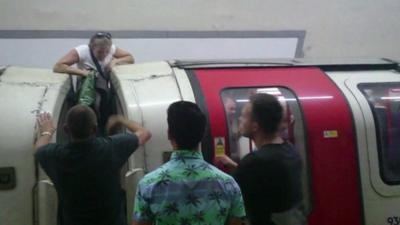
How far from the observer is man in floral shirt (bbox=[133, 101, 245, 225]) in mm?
1577

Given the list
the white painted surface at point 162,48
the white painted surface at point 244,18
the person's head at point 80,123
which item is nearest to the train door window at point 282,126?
the person's head at point 80,123

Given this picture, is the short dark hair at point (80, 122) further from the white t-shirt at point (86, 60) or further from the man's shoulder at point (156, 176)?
the white t-shirt at point (86, 60)

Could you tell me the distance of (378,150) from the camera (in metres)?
2.78

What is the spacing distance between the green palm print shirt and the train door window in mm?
975

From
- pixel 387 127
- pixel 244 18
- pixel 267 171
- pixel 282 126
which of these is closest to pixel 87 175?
pixel 267 171

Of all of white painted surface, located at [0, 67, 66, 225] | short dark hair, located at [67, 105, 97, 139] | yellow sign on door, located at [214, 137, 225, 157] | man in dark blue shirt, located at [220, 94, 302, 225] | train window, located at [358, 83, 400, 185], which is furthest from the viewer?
train window, located at [358, 83, 400, 185]

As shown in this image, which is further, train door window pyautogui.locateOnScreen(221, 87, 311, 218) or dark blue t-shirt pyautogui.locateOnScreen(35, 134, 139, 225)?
train door window pyautogui.locateOnScreen(221, 87, 311, 218)

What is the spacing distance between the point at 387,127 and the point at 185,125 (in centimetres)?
171

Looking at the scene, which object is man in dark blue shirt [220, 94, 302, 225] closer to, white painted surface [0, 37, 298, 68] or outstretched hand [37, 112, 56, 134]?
outstretched hand [37, 112, 56, 134]

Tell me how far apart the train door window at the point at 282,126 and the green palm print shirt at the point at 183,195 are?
0.97 metres

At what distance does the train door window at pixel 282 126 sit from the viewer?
264 centimetres

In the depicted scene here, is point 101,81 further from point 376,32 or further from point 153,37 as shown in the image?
point 376,32

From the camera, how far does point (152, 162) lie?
2.54m

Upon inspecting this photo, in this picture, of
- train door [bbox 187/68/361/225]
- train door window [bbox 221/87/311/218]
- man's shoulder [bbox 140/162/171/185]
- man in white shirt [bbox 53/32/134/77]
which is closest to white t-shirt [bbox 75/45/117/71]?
man in white shirt [bbox 53/32/134/77]
